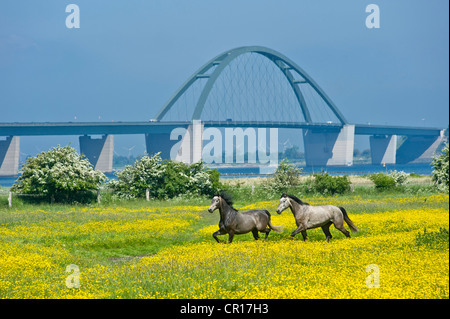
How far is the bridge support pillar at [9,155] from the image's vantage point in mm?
99375

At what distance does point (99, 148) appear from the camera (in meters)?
110

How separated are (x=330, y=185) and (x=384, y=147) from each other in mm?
130415

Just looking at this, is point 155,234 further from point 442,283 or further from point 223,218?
point 442,283

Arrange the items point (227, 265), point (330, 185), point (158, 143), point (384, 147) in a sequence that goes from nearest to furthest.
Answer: point (227, 265), point (330, 185), point (158, 143), point (384, 147)

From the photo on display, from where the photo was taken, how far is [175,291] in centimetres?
936

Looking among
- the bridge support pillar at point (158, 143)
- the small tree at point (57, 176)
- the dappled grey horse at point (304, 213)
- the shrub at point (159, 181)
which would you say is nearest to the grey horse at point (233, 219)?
the dappled grey horse at point (304, 213)

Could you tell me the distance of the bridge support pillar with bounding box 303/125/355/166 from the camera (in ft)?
477

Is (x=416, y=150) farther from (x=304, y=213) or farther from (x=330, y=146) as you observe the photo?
(x=304, y=213)

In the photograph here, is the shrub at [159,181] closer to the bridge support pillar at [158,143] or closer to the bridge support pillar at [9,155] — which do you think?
the bridge support pillar at [9,155]

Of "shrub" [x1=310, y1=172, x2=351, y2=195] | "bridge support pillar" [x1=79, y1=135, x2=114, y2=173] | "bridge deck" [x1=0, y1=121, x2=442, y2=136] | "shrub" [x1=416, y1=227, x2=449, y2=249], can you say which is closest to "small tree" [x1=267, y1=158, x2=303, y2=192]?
"shrub" [x1=310, y1=172, x2=351, y2=195]

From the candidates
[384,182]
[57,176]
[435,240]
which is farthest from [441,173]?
[57,176]

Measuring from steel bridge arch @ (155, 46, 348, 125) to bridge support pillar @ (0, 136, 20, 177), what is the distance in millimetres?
32643

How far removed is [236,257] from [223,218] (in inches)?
118

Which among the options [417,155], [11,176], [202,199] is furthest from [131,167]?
[417,155]
